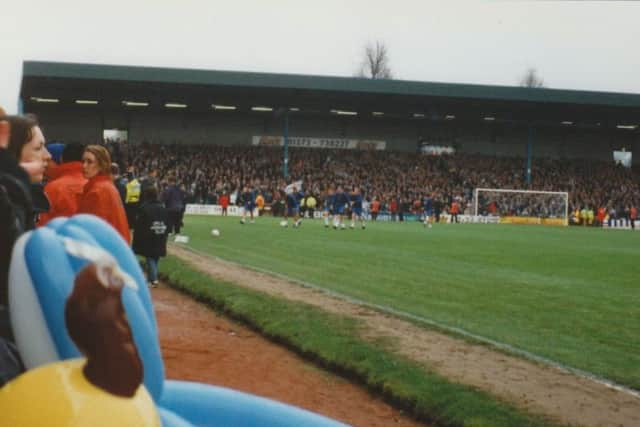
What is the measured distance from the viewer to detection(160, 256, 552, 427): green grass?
4910 millimetres

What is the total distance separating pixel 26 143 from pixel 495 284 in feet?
32.3

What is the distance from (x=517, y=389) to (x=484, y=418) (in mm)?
860

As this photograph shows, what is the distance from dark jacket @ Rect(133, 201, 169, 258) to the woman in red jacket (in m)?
4.95

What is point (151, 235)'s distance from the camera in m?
11.0

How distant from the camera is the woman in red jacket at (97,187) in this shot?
5.89 meters

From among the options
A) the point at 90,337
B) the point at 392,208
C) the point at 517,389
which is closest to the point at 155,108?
the point at 392,208

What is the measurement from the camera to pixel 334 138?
5181 cm

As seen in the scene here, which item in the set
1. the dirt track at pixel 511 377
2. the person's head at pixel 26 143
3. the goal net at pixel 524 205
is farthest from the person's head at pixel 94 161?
the goal net at pixel 524 205

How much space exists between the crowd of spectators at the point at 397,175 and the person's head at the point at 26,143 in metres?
37.7

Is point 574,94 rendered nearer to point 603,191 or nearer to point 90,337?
point 603,191

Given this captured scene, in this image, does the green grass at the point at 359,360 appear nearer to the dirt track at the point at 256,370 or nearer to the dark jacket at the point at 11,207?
the dirt track at the point at 256,370

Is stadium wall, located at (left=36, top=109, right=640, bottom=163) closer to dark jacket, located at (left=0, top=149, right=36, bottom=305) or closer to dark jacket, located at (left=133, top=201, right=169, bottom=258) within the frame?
dark jacket, located at (left=133, top=201, right=169, bottom=258)

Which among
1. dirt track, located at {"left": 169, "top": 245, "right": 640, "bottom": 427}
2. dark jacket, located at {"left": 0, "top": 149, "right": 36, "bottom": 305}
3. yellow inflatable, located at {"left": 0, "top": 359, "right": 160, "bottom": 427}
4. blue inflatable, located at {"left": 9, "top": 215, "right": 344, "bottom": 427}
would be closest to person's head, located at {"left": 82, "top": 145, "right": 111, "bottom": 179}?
dirt track, located at {"left": 169, "top": 245, "right": 640, "bottom": 427}

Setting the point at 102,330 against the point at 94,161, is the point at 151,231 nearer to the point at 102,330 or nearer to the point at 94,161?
the point at 94,161
